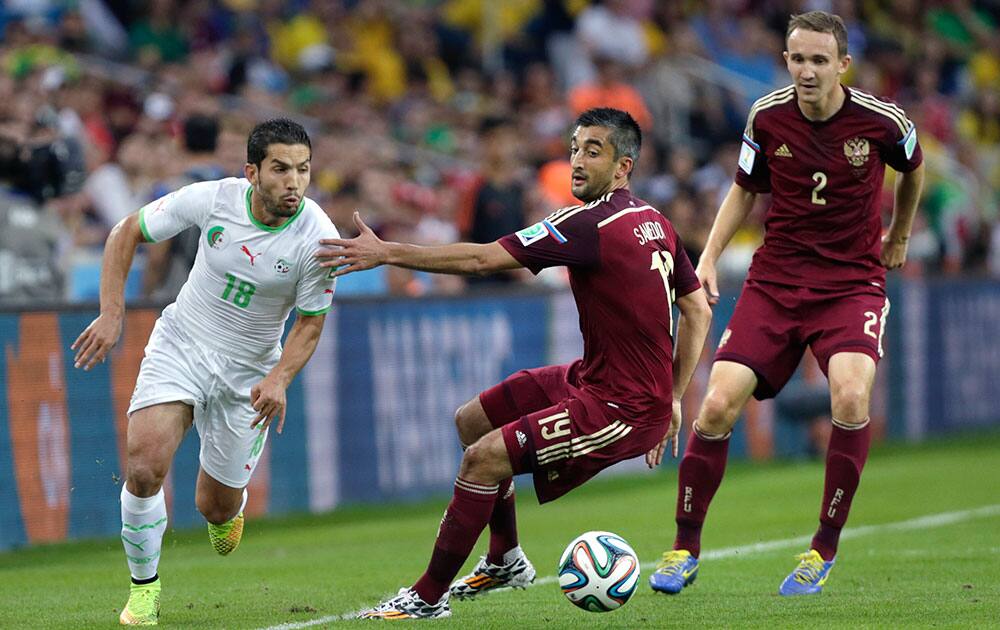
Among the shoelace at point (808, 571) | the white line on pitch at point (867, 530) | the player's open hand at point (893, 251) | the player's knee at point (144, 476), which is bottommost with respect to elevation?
the white line on pitch at point (867, 530)

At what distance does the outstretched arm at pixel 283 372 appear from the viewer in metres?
7.47

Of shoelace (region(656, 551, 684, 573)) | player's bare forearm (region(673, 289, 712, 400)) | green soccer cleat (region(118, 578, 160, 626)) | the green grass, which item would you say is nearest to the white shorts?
the green grass

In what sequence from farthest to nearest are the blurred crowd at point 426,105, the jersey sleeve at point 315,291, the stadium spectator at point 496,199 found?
the stadium spectator at point 496,199, the blurred crowd at point 426,105, the jersey sleeve at point 315,291

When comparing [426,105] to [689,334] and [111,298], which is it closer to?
[689,334]

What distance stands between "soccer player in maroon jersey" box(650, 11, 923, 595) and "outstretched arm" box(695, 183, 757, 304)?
0.02 m

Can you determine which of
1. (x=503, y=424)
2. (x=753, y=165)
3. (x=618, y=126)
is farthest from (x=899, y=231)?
(x=503, y=424)

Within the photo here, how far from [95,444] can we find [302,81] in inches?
317

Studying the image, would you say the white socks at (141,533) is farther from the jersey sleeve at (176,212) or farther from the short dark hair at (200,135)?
the short dark hair at (200,135)

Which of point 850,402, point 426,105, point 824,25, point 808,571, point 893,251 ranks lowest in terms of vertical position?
point 808,571

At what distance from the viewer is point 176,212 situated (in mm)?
7922

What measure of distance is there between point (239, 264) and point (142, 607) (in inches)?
66.6

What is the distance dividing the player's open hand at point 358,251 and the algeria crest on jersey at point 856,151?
2.89 meters

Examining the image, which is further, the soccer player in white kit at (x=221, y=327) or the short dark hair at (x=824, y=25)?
the short dark hair at (x=824, y=25)

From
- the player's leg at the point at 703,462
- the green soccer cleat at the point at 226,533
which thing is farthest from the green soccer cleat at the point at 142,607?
the player's leg at the point at 703,462
